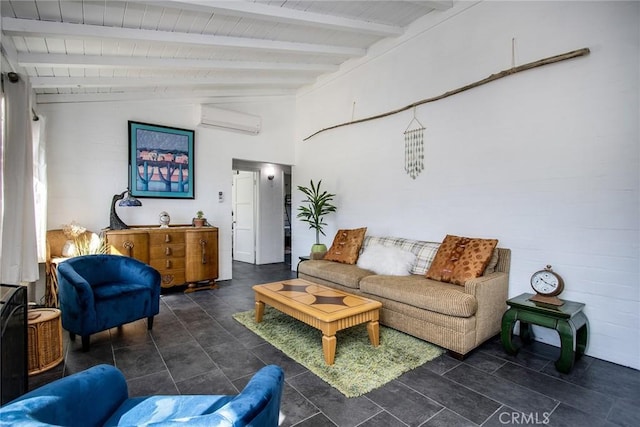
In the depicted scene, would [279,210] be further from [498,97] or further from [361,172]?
[498,97]

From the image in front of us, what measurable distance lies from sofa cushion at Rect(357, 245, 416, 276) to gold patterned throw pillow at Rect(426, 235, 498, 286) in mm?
304

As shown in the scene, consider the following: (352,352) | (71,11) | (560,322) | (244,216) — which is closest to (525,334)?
(560,322)

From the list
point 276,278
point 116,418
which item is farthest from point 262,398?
point 276,278

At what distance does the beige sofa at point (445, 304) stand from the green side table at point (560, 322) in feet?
0.64

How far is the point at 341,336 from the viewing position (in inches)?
116

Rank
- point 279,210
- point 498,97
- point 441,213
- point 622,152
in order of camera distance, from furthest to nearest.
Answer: point 279,210 < point 441,213 < point 498,97 < point 622,152

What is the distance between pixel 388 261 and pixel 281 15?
9.05ft

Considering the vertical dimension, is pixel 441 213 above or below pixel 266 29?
below

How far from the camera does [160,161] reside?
4.69 m

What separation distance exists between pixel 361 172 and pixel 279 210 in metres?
2.75

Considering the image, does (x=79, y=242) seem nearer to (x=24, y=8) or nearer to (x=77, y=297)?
(x=77, y=297)

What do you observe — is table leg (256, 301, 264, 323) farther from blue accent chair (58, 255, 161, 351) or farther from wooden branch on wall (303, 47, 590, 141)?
wooden branch on wall (303, 47, 590, 141)

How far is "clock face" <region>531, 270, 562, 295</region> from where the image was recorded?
8.25 feet

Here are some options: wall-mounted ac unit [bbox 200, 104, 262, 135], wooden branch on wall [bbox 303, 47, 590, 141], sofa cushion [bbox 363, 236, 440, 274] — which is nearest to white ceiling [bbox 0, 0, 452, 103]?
wall-mounted ac unit [bbox 200, 104, 262, 135]
